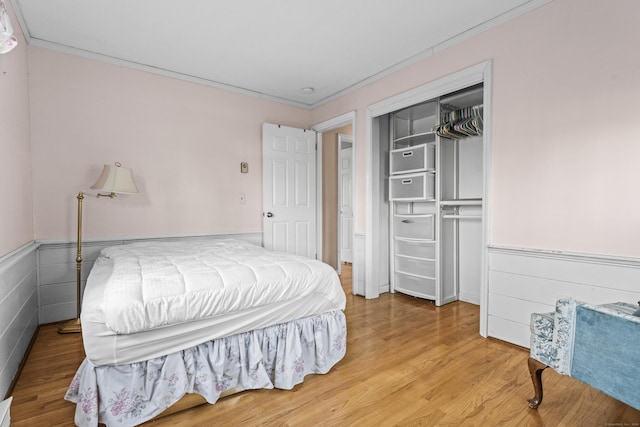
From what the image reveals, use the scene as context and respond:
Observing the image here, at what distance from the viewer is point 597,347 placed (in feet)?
4.50

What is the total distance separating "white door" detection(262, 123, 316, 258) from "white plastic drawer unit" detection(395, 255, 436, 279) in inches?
47.8

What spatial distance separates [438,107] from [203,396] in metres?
3.29

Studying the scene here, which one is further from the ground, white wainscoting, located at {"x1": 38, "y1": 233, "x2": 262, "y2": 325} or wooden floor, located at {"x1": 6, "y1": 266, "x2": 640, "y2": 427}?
white wainscoting, located at {"x1": 38, "y1": 233, "x2": 262, "y2": 325}

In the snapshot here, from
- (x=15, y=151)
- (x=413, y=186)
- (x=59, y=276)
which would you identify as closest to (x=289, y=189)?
(x=413, y=186)

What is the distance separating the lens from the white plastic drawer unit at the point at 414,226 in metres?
3.60

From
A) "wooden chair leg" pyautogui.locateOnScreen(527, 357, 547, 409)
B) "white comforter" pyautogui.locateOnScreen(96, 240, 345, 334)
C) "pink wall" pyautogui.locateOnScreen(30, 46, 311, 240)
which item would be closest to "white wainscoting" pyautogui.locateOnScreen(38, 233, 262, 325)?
"pink wall" pyautogui.locateOnScreen(30, 46, 311, 240)

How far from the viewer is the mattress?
4.85 ft

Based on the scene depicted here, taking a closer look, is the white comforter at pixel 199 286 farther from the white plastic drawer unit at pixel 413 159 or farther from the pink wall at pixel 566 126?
the white plastic drawer unit at pixel 413 159

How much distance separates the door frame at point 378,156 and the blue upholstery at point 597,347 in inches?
45.2

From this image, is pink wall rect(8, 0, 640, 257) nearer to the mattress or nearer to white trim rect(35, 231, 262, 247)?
white trim rect(35, 231, 262, 247)

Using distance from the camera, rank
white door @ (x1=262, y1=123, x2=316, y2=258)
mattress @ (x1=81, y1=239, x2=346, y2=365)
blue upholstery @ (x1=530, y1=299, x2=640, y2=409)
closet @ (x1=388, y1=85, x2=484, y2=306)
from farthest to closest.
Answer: white door @ (x1=262, y1=123, x2=316, y2=258) → closet @ (x1=388, y1=85, x2=484, y2=306) → mattress @ (x1=81, y1=239, x2=346, y2=365) → blue upholstery @ (x1=530, y1=299, x2=640, y2=409)

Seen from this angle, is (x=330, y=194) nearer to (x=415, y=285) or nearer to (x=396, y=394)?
(x=415, y=285)

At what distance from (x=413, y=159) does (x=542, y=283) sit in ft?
5.83

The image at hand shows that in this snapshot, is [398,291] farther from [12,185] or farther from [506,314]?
[12,185]
